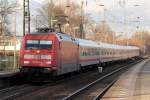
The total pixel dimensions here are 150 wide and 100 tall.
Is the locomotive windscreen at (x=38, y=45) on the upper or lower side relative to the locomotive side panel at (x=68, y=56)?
upper

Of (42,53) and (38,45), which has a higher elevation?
(38,45)

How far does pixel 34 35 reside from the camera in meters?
30.7

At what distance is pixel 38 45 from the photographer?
30.4 m

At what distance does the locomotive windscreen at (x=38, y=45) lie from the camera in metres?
30.2

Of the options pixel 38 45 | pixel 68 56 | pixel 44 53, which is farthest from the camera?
pixel 68 56

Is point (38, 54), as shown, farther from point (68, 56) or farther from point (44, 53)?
point (68, 56)

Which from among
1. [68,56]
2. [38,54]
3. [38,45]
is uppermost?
[38,45]

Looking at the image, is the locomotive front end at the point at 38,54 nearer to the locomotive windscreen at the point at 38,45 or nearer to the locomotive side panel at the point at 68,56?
the locomotive windscreen at the point at 38,45

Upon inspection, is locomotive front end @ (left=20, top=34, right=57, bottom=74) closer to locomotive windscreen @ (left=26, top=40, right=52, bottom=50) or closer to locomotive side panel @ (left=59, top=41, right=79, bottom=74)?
locomotive windscreen @ (left=26, top=40, right=52, bottom=50)

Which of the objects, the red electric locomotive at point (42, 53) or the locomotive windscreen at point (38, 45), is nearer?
the red electric locomotive at point (42, 53)

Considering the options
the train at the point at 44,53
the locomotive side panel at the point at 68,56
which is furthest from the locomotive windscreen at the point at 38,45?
the locomotive side panel at the point at 68,56

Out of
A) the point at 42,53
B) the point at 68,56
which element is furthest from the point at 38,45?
the point at 68,56

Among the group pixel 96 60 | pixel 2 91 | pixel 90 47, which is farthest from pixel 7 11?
pixel 2 91

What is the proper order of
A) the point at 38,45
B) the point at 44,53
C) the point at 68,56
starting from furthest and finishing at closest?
the point at 68,56 < the point at 38,45 < the point at 44,53
